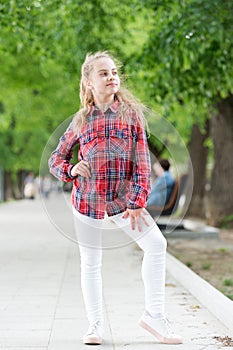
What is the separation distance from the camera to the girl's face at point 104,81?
5.38m

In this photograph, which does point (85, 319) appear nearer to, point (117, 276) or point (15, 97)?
point (117, 276)

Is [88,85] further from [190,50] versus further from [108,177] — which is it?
[190,50]

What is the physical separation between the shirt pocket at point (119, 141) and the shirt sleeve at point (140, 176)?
0.22 feet

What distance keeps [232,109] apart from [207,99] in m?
5.33

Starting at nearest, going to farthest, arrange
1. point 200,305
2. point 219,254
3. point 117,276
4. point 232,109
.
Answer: point 200,305
point 117,276
point 219,254
point 232,109

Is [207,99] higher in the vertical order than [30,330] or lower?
higher

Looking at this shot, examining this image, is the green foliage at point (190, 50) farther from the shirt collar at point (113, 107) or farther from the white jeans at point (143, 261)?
the white jeans at point (143, 261)

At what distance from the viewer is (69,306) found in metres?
7.51

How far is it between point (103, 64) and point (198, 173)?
21.8 m

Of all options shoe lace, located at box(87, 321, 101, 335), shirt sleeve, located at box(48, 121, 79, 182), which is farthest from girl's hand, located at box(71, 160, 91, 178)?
shoe lace, located at box(87, 321, 101, 335)

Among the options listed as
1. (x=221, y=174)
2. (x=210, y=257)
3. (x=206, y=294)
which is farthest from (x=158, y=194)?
(x=221, y=174)

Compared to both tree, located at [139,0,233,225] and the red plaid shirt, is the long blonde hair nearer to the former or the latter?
the red plaid shirt

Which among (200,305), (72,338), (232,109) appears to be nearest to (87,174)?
(72,338)

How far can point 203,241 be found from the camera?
15.6 meters
